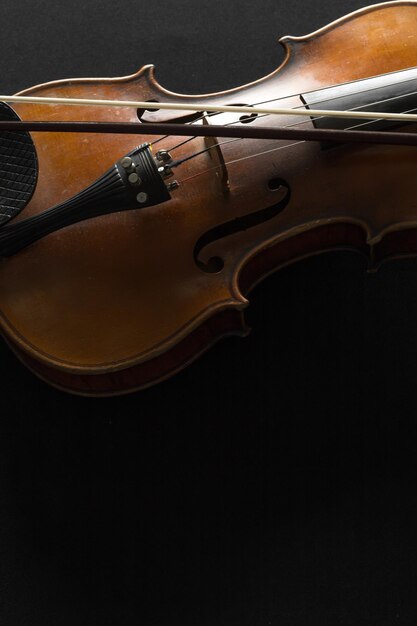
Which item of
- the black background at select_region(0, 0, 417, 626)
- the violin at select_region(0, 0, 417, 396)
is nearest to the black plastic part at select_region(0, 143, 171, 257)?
the violin at select_region(0, 0, 417, 396)

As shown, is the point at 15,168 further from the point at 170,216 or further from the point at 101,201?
the point at 170,216

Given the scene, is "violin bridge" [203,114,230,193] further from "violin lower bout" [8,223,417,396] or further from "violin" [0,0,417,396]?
"violin lower bout" [8,223,417,396]

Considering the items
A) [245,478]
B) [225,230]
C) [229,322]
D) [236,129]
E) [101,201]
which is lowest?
[245,478]

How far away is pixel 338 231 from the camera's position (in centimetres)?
155

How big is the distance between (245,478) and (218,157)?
71 centimetres

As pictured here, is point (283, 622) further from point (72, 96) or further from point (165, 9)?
point (165, 9)

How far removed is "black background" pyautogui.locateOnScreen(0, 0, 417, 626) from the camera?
170 cm

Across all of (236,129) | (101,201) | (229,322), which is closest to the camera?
(236,129)

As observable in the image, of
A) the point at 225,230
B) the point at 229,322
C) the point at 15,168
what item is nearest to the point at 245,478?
the point at 229,322

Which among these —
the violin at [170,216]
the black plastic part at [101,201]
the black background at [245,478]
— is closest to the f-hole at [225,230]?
the violin at [170,216]

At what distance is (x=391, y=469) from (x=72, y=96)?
1040 mm

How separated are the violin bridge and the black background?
1.22 feet

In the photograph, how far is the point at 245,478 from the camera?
173 cm

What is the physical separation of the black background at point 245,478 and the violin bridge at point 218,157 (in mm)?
372
